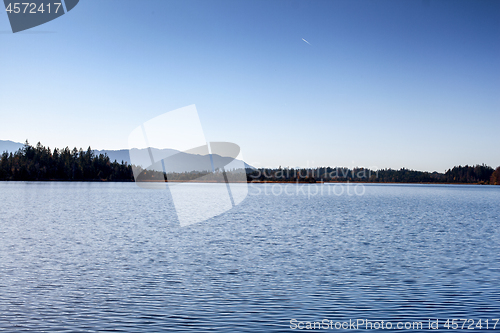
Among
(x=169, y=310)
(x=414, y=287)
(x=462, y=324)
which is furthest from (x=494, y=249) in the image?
(x=169, y=310)

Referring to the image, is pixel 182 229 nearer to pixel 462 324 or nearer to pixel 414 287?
pixel 414 287

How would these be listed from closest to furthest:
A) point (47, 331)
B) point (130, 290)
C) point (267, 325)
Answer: point (47, 331)
point (267, 325)
point (130, 290)

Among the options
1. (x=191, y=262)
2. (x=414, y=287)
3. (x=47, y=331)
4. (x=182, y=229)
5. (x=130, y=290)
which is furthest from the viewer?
(x=182, y=229)

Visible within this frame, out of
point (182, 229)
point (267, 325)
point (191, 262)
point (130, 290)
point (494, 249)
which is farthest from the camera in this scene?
point (182, 229)

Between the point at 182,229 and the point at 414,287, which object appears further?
the point at 182,229

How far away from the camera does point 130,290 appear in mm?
18266

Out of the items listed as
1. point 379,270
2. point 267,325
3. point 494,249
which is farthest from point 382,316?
point 494,249

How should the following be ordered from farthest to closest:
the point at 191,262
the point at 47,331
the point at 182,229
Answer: the point at 182,229 < the point at 191,262 < the point at 47,331

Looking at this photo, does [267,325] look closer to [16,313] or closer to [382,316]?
[382,316]

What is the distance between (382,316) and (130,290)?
37.7ft

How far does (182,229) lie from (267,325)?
30735mm

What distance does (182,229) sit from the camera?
4353 centimetres

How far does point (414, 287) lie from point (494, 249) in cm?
1719

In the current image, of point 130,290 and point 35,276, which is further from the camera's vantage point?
point 35,276
